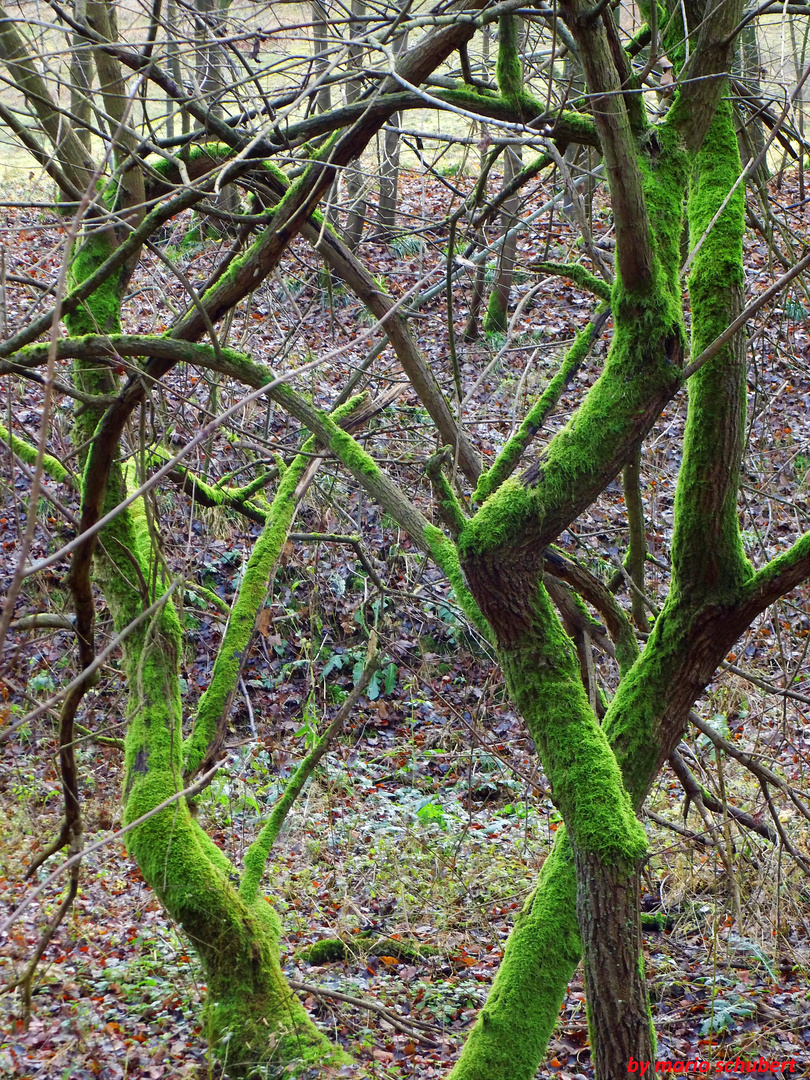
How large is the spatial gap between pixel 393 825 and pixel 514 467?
12.9 ft

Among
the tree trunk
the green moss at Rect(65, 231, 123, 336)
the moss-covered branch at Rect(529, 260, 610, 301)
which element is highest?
the tree trunk

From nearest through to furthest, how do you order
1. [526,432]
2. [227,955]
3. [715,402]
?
[715,402]
[526,432]
[227,955]

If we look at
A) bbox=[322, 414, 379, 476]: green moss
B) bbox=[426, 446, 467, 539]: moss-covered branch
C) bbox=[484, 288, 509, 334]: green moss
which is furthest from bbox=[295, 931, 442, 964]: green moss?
bbox=[484, 288, 509, 334]: green moss

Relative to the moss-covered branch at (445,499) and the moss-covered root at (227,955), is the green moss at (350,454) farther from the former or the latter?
the moss-covered root at (227,955)

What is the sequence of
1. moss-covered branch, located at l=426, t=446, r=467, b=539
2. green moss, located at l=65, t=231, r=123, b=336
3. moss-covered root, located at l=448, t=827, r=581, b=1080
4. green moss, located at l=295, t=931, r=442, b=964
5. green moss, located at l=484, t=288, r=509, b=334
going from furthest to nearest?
green moss, located at l=484, t=288, r=509, b=334 → green moss, located at l=295, t=931, r=442, b=964 → green moss, located at l=65, t=231, r=123, b=336 → moss-covered root, located at l=448, t=827, r=581, b=1080 → moss-covered branch, located at l=426, t=446, r=467, b=539

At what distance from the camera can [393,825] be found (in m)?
6.24

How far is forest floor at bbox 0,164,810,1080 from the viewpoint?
4.16 m

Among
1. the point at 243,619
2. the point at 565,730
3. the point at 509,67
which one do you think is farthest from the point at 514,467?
the point at 243,619

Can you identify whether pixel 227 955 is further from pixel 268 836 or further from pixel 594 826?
pixel 594 826

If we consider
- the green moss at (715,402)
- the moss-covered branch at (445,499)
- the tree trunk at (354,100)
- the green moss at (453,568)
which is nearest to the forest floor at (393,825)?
the green moss at (715,402)

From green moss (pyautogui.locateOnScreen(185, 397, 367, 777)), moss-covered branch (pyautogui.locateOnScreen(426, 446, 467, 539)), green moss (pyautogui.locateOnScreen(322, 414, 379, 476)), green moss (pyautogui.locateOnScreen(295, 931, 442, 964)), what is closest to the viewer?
moss-covered branch (pyautogui.locateOnScreen(426, 446, 467, 539))

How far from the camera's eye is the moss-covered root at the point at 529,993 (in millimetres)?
2762

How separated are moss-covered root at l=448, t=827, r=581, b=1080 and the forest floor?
0.96m

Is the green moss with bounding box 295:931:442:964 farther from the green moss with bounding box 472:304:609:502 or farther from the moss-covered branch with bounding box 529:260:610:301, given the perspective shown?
the moss-covered branch with bounding box 529:260:610:301
